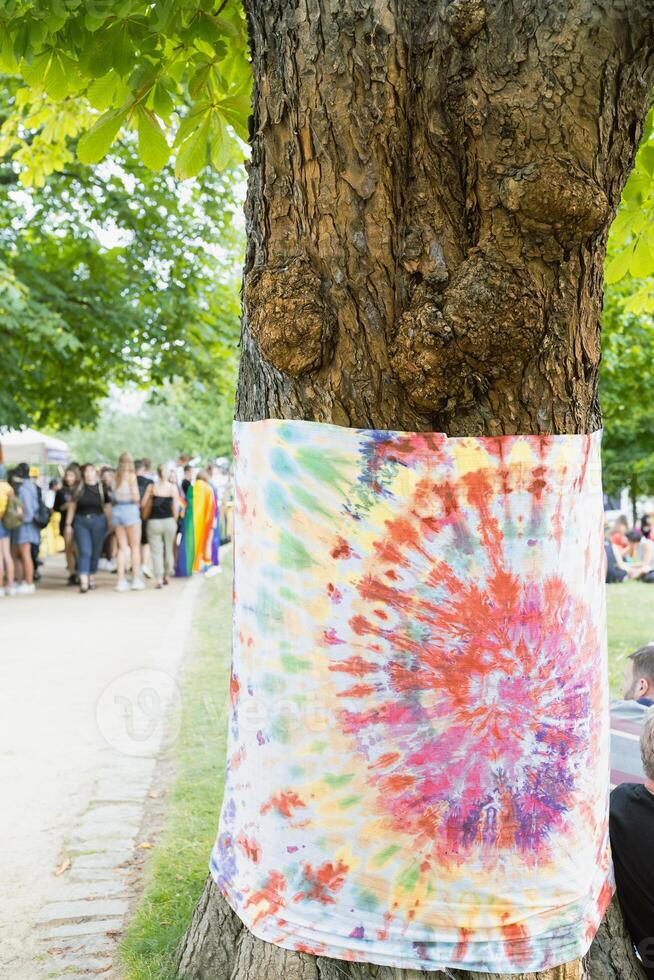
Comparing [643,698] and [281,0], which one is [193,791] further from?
[281,0]

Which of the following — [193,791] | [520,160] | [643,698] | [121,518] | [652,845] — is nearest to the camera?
[520,160]

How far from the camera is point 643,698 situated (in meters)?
4.68

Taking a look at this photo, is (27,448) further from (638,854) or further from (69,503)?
(638,854)

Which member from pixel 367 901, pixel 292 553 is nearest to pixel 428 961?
pixel 367 901

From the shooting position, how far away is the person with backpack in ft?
45.5

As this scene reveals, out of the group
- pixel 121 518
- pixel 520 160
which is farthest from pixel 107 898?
pixel 121 518

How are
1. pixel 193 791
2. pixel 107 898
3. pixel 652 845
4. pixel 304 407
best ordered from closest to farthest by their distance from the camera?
pixel 304 407 → pixel 652 845 → pixel 107 898 → pixel 193 791

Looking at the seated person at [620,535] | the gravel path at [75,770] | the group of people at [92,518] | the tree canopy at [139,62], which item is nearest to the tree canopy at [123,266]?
the group of people at [92,518]

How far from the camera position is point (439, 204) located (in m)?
2.66

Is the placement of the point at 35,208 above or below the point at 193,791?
above

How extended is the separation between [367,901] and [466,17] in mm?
2387

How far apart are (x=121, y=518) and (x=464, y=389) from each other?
43.3 ft

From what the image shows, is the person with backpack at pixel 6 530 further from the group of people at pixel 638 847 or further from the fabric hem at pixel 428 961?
the fabric hem at pixel 428 961

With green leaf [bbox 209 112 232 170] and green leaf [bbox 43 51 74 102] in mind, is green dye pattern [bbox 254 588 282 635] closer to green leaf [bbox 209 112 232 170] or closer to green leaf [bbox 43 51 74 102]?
green leaf [bbox 209 112 232 170]
